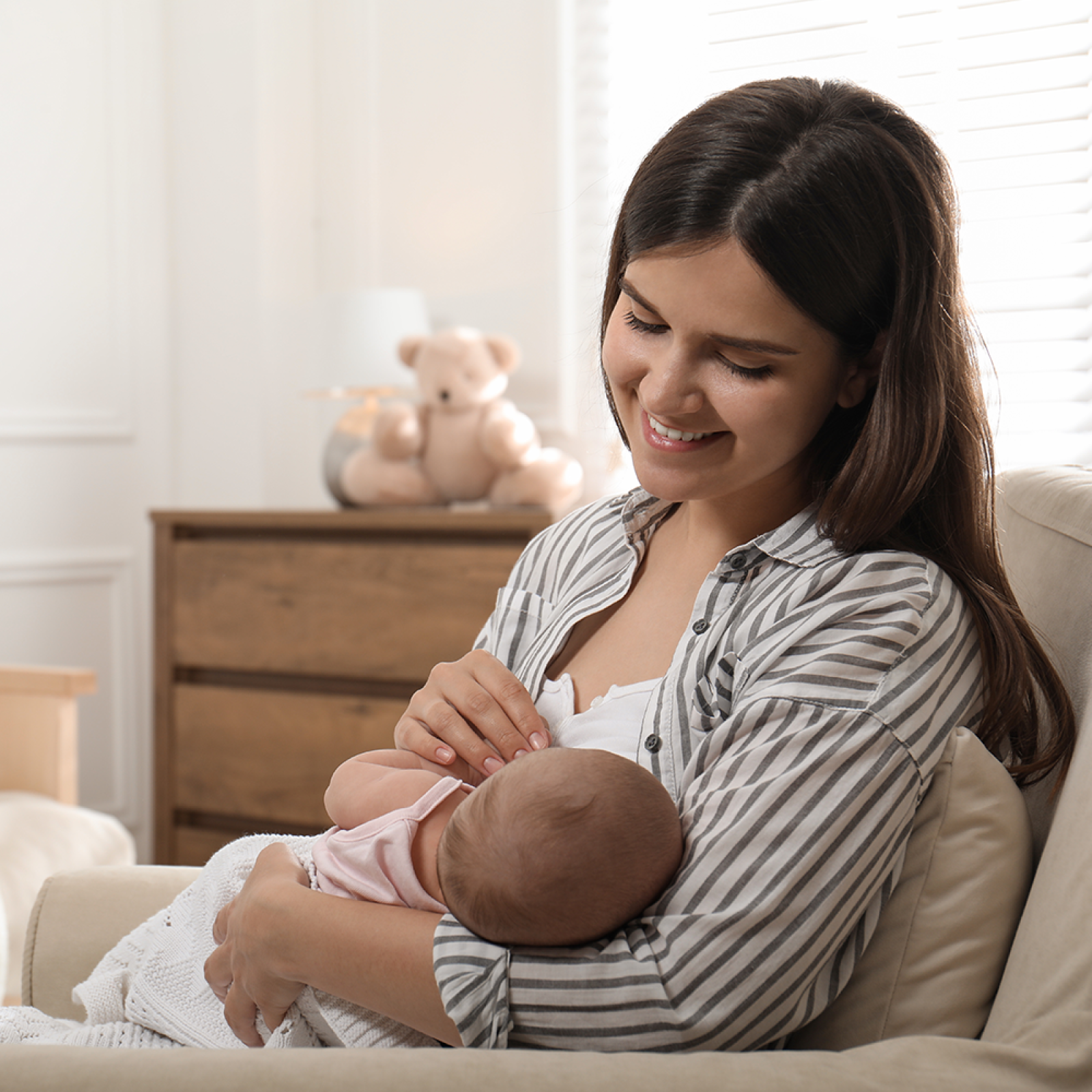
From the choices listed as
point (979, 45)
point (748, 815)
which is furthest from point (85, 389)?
point (748, 815)

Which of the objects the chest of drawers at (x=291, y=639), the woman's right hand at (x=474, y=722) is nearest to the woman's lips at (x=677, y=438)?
the woman's right hand at (x=474, y=722)

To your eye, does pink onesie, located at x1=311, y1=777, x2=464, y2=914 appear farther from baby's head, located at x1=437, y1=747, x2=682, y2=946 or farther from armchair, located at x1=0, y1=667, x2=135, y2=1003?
armchair, located at x1=0, y1=667, x2=135, y2=1003

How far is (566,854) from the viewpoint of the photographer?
0.76 meters

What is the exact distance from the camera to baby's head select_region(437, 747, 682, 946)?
76cm

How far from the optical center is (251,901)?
0.89 m

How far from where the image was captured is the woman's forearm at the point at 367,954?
0.78m

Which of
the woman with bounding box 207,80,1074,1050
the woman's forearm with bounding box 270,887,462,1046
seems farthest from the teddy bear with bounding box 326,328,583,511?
the woman's forearm with bounding box 270,887,462,1046

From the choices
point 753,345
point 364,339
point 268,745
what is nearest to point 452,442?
Answer: point 364,339

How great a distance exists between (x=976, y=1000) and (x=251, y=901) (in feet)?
1.78

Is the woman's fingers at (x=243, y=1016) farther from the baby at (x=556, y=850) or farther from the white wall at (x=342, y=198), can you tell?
the white wall at (x=342, y=198)

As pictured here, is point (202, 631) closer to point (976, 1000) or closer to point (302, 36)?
point (302, 36)

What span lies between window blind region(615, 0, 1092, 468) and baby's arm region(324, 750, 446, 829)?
186 centimetres

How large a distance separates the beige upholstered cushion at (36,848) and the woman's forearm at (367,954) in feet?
3.88

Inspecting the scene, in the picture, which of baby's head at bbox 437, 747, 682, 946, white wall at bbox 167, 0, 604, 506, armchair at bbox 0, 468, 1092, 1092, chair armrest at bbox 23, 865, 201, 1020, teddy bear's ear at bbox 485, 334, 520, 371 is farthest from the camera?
white wall at bbox 167, 0, 604, 506
